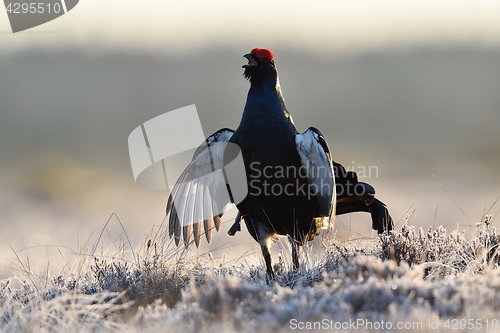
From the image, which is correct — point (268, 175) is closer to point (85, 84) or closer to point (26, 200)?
point (26, 200)

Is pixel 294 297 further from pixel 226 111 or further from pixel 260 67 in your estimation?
pixel 226 111

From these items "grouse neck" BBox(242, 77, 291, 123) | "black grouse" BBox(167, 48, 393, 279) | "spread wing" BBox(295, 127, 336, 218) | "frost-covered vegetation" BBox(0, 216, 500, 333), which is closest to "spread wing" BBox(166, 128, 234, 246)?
"black grouse" BBox(167, 48, 393, 279)

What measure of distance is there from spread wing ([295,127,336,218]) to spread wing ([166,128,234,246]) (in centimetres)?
62

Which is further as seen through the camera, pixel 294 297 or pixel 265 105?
pixel 265 105

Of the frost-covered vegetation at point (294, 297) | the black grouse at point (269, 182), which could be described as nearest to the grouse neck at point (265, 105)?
the black grouse at point (269, 182)

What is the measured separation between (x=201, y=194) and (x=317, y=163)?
43.4 inches

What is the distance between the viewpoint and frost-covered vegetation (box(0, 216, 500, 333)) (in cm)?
300

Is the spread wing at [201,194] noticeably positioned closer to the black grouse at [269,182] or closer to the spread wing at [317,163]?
the black grouse at [269,182]

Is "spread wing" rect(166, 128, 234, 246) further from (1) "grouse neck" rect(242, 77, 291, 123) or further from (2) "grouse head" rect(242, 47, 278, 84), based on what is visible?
(2) "grouse head" rect(242, 47, 278, 84)

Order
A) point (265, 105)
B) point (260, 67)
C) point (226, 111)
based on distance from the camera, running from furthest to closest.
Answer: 1. point (226, 111)
2. point (260, 67)
3. point (265, 105)

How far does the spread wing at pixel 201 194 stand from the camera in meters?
5.18

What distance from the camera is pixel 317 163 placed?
191 inches

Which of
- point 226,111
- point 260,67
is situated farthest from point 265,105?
point 226,111

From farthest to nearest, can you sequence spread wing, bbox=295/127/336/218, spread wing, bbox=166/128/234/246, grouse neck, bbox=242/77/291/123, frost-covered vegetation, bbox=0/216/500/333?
spread wing, bbox=166/128/234/246 < grouse neck, bbox=242/77/291/123 < spread wing, bbox=295/127/336/218 < frost-covered vegetation, bbox=0/216/500/333
